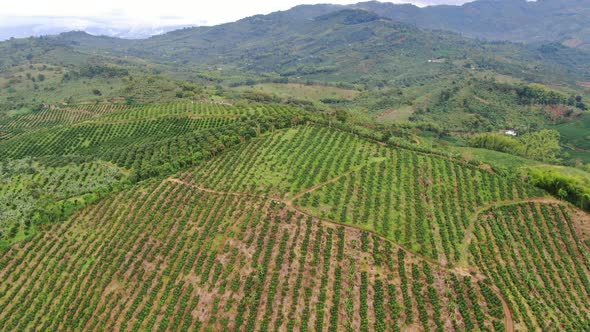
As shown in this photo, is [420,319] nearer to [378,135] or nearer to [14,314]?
[378,135]

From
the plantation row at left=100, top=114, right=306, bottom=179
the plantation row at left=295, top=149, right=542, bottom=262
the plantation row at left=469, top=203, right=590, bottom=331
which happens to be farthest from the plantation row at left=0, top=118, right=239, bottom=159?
the plantation row at left=469, top=203, right=590, bottom=331

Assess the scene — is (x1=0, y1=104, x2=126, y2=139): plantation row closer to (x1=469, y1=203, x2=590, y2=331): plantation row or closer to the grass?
(x1=469, y1=203, x2=590, y2=331): plantation row

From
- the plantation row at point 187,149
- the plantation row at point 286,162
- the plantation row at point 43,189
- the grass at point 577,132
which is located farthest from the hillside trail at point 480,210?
the grass at point 577,132

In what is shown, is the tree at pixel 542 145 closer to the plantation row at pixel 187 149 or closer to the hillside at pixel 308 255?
the hillside at pixel 308 255

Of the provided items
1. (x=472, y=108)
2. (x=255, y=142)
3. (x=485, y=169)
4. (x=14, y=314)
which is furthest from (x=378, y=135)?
(x=472, y=108)

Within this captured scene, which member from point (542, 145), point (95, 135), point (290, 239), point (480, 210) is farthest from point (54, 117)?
point (542, 145)

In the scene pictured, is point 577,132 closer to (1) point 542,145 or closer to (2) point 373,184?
(1) point 542,145
